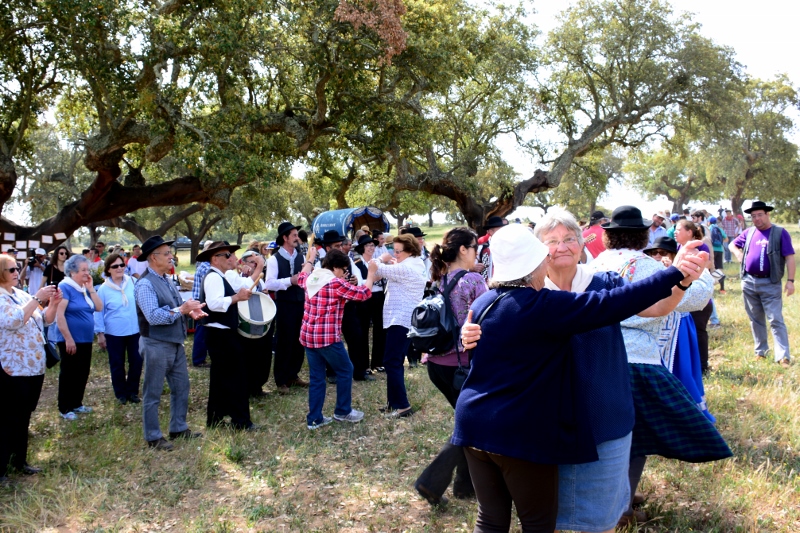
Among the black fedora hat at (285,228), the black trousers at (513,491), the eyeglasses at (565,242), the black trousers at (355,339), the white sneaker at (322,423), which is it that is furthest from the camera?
the black trousers at (355,339)

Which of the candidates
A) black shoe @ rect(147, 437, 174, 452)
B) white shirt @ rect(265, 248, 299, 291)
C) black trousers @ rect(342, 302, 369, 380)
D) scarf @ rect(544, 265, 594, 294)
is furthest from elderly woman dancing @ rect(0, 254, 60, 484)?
scarf @ rect(544, 265, 594, 294)

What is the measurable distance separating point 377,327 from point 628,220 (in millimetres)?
6250

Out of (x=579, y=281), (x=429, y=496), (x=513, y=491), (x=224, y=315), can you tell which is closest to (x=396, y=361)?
(x=224, y=315)

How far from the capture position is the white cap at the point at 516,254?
2.55 metres

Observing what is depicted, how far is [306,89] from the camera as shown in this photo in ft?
50.7

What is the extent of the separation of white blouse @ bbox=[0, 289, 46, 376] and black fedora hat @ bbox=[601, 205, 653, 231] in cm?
455

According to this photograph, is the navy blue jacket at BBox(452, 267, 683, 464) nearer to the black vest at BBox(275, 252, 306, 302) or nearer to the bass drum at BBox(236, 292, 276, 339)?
the bass drum at BBox(236, 292, 276, 339)

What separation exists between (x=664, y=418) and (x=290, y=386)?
5.68 meters

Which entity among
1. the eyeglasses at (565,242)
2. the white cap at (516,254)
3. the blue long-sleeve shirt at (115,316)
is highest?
the eyeglasses at (565,242)

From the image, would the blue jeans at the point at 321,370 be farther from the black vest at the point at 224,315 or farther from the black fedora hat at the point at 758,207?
the black fedora hat at the point at 758,207

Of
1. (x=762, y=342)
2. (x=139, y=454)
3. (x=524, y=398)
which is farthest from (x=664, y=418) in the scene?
Result: (x=762, y=342)

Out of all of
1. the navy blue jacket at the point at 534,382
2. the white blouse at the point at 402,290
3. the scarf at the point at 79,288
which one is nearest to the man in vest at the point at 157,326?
the scarf at the point at 79,288

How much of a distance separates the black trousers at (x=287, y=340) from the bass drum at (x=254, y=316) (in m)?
1.17

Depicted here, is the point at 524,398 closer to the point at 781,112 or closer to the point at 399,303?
the point at 399,303
